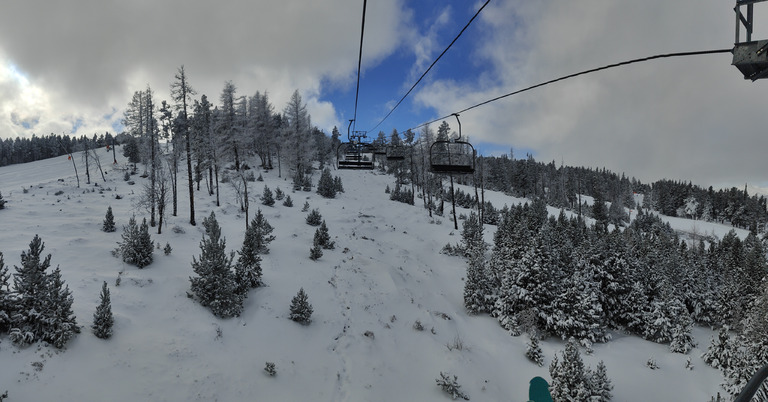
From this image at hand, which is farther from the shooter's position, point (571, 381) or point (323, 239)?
point (323, 239)

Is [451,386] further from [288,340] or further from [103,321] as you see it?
[103,321]

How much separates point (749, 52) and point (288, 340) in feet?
52.1

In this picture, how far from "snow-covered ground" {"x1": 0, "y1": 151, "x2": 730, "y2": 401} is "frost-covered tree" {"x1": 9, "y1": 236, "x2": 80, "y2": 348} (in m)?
0.34

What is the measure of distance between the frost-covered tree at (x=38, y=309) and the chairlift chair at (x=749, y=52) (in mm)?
16205

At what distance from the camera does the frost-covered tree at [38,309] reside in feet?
31.1

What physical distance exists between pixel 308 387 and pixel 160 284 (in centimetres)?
907

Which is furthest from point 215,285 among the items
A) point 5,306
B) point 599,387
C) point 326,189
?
point 326,189

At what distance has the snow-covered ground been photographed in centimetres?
995

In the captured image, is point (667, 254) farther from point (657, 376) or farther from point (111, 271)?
point (111, 271)

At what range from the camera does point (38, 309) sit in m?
9.73

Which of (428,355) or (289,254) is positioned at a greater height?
(289,254)

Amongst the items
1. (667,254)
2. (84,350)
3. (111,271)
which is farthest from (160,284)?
(667,254)

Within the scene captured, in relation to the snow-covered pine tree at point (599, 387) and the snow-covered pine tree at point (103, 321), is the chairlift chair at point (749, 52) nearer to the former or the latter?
the snow-covered pine tree at point (599, 387)

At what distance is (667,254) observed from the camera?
31.7 meters
